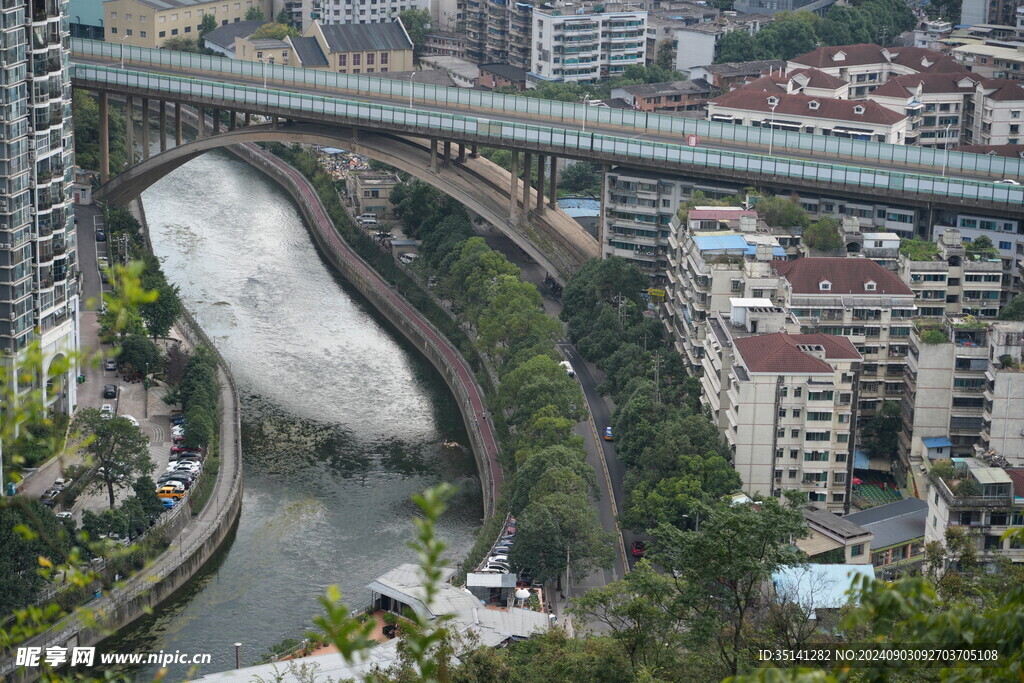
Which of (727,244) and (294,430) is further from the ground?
(727,244)

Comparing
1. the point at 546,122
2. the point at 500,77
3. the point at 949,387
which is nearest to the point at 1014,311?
the point at 949,387

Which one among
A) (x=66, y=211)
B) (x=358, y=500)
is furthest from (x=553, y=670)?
(x=66, y=211)

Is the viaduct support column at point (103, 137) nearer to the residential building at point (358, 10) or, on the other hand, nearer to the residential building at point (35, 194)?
the residential building at point (35, 194)

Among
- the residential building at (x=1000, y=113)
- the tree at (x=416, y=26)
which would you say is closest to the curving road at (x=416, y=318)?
the tree at (x=416, y=26)

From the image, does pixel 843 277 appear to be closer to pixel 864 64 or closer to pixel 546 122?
pixel 546 122

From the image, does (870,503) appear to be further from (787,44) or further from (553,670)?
(787,44)

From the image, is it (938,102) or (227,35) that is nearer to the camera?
(938,102)
